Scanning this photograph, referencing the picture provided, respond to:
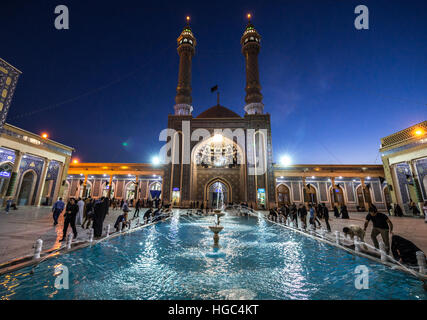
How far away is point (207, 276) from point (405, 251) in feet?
12.5

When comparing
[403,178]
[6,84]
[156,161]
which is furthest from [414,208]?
[6,84]

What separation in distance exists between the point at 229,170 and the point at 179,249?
20711 millimetres

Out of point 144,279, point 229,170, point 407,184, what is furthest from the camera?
point 229,170

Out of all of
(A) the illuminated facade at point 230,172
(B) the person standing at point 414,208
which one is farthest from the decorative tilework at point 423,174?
(A) the illuminated facade at point 230,172

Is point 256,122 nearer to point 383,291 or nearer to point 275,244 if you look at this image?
point 275,244

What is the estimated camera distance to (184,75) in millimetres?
26562

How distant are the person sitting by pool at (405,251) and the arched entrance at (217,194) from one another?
20755 millimetres

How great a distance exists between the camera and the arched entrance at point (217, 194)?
81.8 ft

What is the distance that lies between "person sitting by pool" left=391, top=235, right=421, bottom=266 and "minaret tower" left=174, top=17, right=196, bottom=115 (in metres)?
25.1

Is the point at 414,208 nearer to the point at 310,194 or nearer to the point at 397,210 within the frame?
the point at 397,210

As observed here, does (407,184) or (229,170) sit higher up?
(229,170)

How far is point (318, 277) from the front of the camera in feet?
10.5

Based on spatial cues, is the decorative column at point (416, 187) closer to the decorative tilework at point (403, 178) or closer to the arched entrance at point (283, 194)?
the decorative tilework at point (403, 178)

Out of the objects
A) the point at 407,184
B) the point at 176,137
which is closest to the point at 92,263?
the point at 176,137
